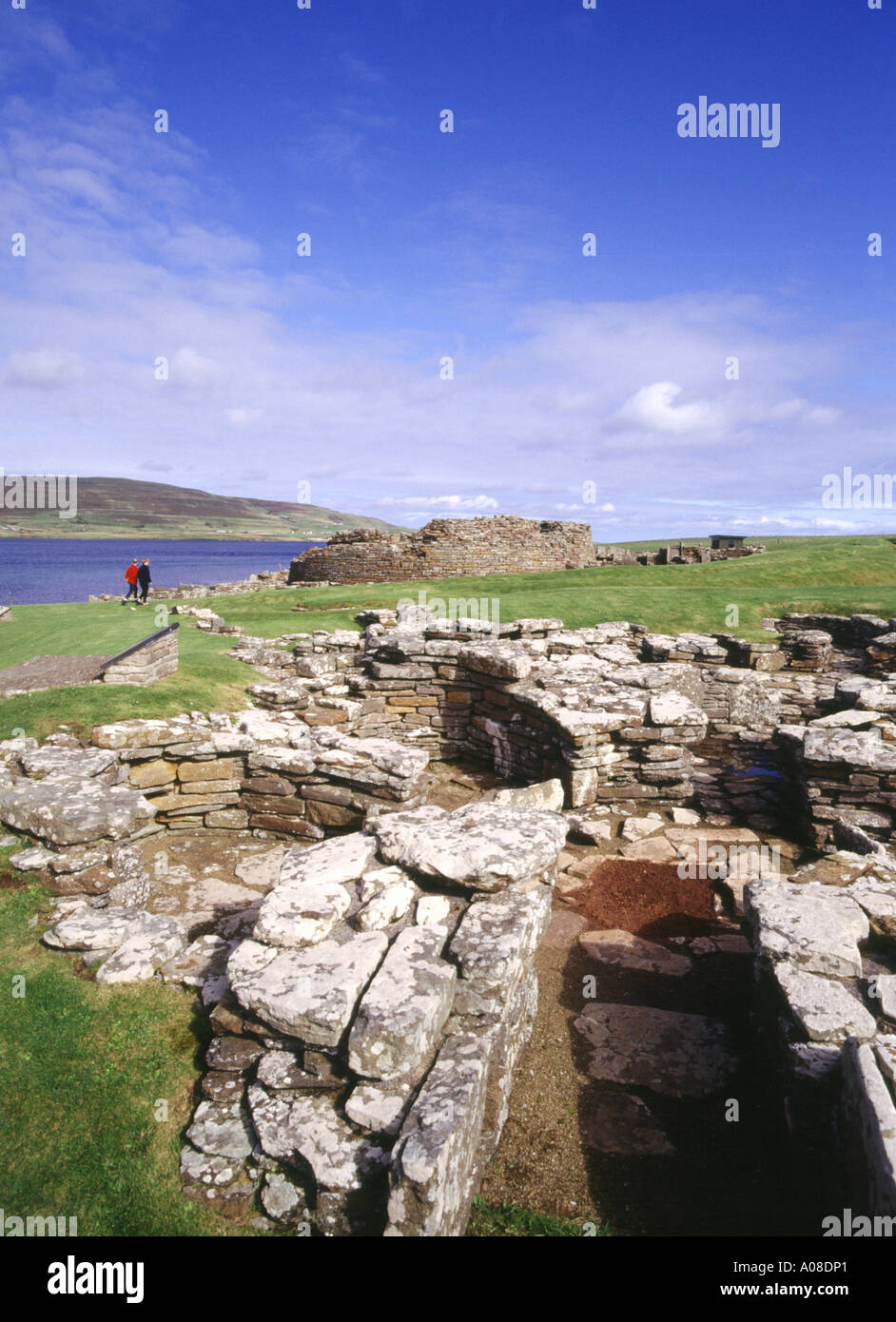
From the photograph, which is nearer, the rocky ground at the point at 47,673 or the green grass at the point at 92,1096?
the green grass at the point at 92,1096

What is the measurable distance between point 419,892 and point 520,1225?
2074 mm

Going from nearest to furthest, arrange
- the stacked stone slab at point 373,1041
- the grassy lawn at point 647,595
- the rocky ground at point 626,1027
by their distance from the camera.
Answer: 1. the stacked stone slab at point 373,1041
2. the rocky ground at point 626,1027
3. the grassy lawn at point 647,595

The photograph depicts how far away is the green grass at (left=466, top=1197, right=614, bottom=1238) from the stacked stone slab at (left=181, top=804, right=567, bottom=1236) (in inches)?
5.8

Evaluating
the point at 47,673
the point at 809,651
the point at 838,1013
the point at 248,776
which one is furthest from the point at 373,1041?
the point at 809,651

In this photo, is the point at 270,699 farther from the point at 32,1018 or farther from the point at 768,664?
the point at 768,664

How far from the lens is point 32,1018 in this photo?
4457 mm

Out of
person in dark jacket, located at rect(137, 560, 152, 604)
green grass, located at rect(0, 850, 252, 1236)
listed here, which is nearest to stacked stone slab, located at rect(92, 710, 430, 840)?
green grass, located at rect(0, 850, 252, 1236)

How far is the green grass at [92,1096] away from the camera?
134 inches

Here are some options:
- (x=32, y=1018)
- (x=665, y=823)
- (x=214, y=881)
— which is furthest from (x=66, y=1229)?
(x=665, y=823)

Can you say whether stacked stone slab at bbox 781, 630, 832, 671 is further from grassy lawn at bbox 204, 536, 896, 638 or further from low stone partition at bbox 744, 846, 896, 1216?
low stone partition at bbox 744, 846, 896, 1216

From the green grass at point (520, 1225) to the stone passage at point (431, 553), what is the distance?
27.0 meters

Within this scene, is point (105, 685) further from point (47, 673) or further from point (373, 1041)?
point (373, 1041)

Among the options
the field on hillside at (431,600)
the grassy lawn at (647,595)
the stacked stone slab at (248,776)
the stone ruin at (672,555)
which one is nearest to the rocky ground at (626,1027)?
the stacked stone slab at (248,776)

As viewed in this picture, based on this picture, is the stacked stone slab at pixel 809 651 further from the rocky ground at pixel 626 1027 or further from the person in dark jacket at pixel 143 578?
the person in dark jacket at pixel 143 578
